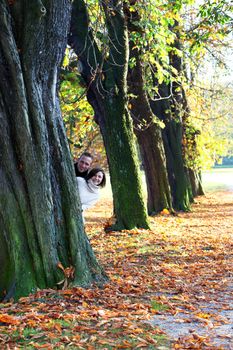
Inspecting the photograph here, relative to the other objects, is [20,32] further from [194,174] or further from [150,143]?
[194,174]

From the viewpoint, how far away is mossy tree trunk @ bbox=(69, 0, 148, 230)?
13211 mm

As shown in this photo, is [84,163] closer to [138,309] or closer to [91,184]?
[91,184]

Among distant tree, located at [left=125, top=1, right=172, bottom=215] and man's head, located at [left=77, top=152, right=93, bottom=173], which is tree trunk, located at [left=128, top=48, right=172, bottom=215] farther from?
man's head, located at [left=77, top=152, right=93, bottom=173]

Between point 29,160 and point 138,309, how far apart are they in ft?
7.29

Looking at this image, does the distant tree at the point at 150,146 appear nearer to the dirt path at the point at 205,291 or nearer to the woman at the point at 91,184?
the dirt path at the point at 205,291

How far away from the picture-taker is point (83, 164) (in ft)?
28.7

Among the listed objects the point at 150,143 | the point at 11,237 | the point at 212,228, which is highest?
the point at 150,143

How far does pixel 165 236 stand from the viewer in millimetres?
12766

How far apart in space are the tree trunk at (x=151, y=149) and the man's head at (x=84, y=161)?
26.6 ft

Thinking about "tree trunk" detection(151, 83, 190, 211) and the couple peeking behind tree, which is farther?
"tree trunk" detection(151, 83, 190, 211)

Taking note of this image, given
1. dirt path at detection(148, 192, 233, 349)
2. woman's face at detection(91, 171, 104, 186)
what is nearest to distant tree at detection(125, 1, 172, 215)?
dirt path at detection(148, 192, 233, 349)

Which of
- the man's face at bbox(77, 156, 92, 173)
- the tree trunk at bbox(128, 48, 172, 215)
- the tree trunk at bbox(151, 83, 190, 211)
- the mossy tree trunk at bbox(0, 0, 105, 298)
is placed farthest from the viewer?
the tree trunk at bbox(151, 83, 190, 211)

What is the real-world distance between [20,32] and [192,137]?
17018 mm

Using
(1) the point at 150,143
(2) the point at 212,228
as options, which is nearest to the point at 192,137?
(1) the point at 150,143
